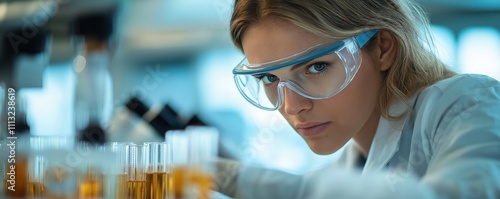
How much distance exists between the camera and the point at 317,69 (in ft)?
4.04

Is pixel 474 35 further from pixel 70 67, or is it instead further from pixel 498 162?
pixel 498 162

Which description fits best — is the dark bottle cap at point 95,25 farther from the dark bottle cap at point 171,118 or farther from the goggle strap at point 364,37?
the goggle strap at point 364,37

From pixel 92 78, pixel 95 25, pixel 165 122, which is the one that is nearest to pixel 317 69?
pixel 165 122

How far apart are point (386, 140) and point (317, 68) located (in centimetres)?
27

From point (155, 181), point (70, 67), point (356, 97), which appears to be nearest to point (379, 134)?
point (356, 97)

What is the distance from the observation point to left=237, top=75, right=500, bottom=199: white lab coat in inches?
24.0

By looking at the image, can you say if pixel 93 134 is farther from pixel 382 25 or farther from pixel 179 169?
pixel 382 25

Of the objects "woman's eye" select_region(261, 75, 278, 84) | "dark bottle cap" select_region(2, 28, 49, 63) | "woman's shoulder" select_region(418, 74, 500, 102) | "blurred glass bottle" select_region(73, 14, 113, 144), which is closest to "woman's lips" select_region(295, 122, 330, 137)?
"woman's eye" select_region(261, 75, 278, 84)

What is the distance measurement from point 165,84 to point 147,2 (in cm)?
50

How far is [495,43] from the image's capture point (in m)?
3.06

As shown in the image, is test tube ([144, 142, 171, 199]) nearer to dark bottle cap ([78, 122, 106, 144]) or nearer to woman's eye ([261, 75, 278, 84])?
woman's eye ([261, 75, 278, 84])

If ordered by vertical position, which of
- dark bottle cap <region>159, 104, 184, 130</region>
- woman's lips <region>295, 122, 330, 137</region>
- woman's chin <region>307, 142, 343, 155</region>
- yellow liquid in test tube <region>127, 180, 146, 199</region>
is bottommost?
yellow liquid in test tube <region>127, 180, 146, 199</region>

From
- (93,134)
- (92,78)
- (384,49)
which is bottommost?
(93,134)

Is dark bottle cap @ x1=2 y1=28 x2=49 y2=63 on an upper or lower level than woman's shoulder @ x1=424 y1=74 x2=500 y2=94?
upper
